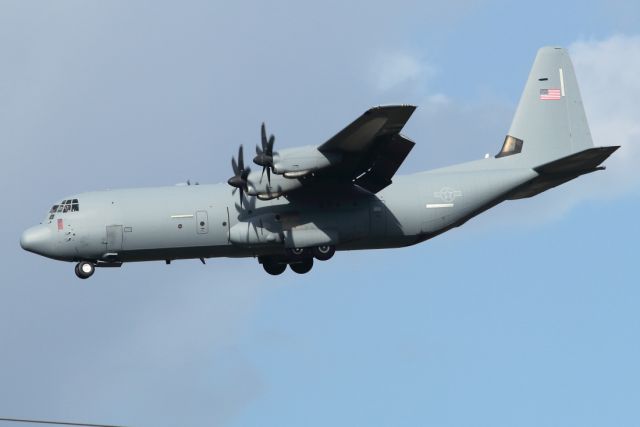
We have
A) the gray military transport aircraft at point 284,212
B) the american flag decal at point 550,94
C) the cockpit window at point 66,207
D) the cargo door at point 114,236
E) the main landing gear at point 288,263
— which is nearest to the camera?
the gray military transport aircraft at point 284,212

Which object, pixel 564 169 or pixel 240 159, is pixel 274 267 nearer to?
pixel 240 159

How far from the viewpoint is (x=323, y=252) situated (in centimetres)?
3419

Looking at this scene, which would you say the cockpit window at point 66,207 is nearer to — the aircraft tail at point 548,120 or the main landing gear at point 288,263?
the main landing gear at point 288,263

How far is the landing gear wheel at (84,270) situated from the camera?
34.2m

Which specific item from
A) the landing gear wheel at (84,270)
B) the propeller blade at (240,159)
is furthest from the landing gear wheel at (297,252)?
the landing gear wheel at (84,270)

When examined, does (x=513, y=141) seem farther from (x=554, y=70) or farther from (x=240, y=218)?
(x=240, y=218)

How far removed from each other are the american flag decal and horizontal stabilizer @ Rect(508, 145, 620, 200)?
2806mm

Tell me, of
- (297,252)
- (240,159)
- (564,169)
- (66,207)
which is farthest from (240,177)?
(564,169)

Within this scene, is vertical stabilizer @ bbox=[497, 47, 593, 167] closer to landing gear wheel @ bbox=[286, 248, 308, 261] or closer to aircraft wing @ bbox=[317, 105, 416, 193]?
aircraft wing @ bbox=[317, 105, 416, 193]

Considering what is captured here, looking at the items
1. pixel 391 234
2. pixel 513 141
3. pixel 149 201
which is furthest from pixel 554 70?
pixel 149 201

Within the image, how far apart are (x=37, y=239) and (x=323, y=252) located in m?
8.27

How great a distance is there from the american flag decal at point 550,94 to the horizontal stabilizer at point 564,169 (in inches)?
110

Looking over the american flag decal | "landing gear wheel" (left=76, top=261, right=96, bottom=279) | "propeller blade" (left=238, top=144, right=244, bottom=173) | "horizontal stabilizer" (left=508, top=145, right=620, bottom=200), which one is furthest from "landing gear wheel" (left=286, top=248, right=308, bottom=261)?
the american flag decal

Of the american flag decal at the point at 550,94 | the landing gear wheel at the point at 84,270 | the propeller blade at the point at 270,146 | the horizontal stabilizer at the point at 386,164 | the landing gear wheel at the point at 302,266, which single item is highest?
the american flag decal at the point at 550,94
